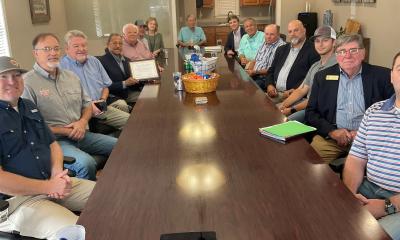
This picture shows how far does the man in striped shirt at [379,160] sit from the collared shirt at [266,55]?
8.58 ft

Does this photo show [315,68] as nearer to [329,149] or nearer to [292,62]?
[292,62]

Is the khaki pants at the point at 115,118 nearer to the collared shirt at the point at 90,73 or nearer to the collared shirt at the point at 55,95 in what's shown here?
the collared shirt at the point at 90,73

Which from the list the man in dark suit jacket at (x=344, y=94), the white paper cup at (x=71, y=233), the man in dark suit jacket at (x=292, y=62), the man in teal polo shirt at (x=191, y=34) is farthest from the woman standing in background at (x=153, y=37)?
the white paper cup at (x=71, y=233)

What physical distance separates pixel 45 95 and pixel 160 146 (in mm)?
1099

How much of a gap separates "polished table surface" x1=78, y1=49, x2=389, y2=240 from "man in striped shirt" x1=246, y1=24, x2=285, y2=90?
7.61ft

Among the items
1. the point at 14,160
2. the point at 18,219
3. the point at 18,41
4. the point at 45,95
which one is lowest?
the point at 18,219

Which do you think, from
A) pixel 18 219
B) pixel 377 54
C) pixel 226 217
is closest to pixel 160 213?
pixel 226 217

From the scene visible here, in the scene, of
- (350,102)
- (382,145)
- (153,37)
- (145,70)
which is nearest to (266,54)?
(145,70)

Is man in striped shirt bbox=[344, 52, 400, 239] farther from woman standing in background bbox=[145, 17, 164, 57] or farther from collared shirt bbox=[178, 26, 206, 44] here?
collared shirt bbox=[178, 26, 206, 44]

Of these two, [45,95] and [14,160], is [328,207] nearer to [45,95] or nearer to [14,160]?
[14,160]

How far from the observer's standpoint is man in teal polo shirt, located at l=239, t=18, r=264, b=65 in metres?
5.17

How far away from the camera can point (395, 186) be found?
1.78 m

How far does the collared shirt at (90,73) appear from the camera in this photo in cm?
332

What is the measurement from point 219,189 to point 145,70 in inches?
97.8
